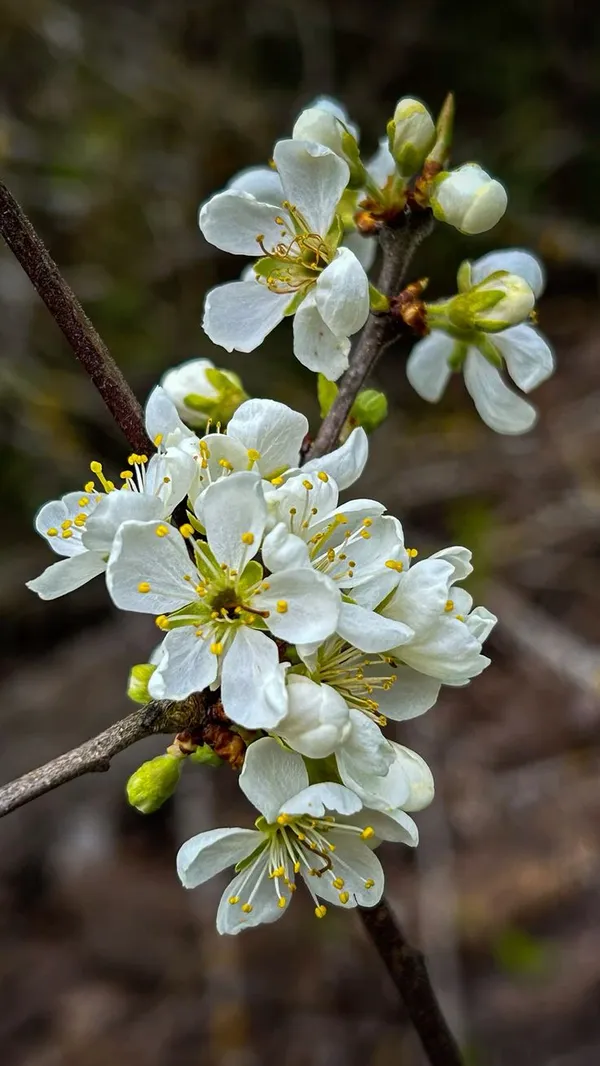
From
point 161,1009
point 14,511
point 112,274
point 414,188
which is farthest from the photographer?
point 112,274

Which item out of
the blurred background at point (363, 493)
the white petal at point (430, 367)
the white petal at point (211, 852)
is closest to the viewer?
the white petal at point (211, 852)

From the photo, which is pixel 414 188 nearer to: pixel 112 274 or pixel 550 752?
pixel 550 752

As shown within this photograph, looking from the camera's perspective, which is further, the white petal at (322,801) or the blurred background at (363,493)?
the blurred background at (363,493)

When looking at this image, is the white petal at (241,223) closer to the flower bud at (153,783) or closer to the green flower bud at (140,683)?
the green flower bud at (140,683)

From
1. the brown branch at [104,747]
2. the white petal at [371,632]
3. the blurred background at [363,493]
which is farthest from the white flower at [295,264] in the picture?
the blurred background at [363,493]

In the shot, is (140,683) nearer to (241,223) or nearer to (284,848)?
(284,848)

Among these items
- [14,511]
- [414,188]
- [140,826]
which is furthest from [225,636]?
[14,511]
